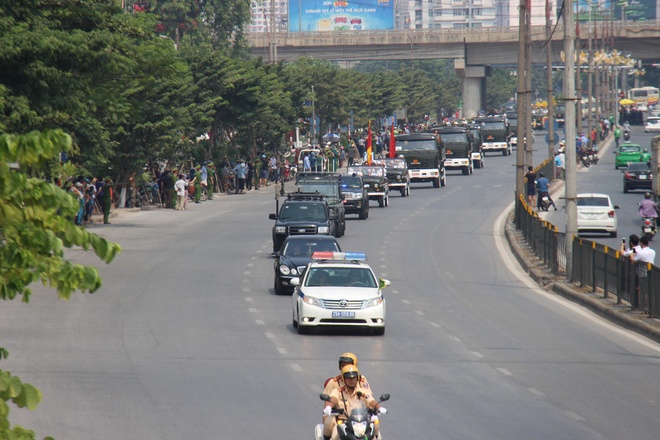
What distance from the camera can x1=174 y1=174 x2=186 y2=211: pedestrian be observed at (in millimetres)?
52438

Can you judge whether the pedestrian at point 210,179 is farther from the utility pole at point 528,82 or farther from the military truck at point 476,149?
the military truck at point 476,149

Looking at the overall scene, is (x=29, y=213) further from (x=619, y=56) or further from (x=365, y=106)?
(x=619, y=56)

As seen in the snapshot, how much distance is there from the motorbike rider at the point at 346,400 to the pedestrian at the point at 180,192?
4142 cm

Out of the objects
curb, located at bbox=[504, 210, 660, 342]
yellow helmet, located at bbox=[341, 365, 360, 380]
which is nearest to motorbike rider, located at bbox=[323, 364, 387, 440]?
yellow helmet, located at bbox=[341, 365, 360, 380]

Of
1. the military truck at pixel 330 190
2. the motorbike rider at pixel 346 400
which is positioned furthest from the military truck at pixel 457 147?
the motorbike rider at pixel 346 400

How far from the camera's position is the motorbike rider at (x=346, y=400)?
1116 centimetres

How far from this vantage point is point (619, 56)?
121438 mm

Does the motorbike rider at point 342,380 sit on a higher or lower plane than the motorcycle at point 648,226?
higher

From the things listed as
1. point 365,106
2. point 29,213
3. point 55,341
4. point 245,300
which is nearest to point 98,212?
point 245,300

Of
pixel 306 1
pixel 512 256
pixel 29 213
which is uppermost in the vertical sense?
pixel 306 1

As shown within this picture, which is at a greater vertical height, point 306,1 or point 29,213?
point 306,1

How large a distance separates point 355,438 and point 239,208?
4415 cm

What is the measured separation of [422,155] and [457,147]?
11704mm

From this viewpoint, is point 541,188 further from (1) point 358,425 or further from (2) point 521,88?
(1) point 358,425
